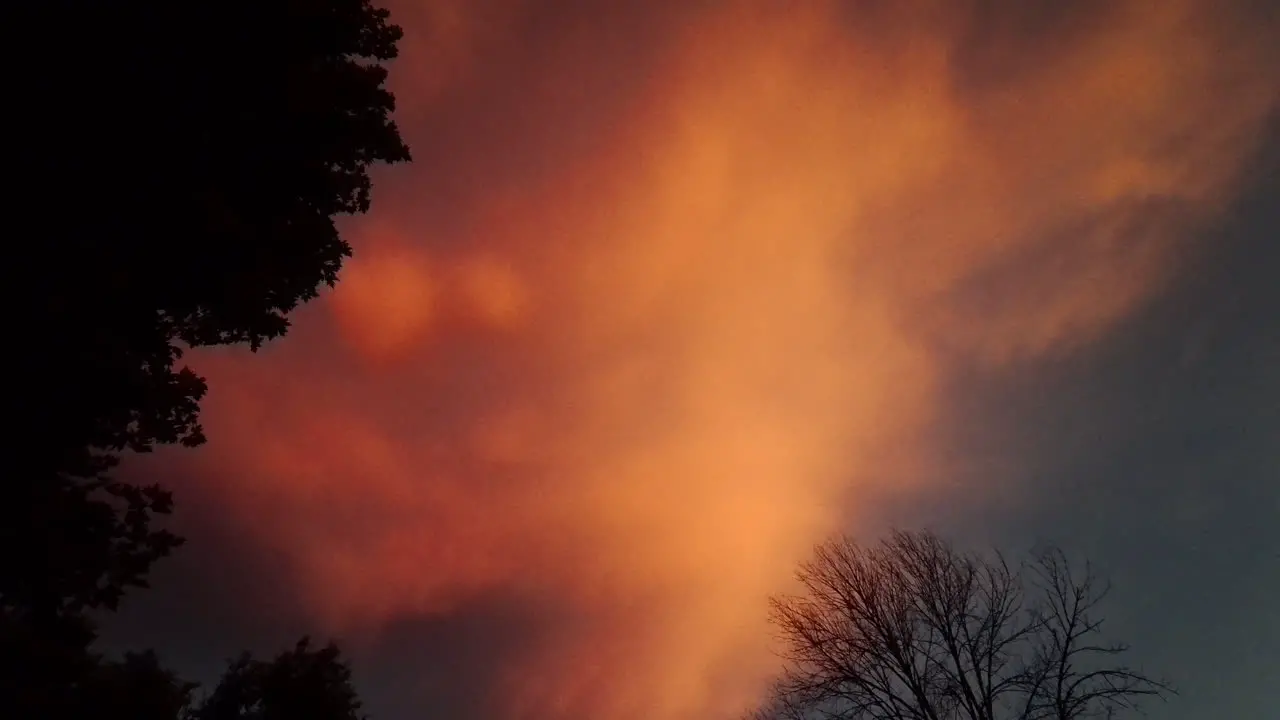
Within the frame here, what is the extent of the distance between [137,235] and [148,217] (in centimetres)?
21

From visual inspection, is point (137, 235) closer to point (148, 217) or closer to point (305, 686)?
point (148, 217)

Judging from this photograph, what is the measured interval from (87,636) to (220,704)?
8.06m

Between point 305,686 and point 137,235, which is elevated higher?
point 137,235

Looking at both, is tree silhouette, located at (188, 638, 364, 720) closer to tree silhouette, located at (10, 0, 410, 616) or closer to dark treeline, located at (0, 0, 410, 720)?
dark treeline, located at (0, 0, 410, 720)

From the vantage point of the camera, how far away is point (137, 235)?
5.86m

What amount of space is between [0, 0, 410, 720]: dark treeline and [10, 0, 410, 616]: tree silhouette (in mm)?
17

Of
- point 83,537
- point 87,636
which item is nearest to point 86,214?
point 83,537

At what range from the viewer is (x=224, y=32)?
6.15 m

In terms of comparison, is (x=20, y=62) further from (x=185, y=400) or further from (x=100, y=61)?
(x=185, y=400)

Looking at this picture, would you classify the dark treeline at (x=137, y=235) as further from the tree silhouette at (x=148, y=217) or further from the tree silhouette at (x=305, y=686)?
the tree silhouette at (x=305, y=686)

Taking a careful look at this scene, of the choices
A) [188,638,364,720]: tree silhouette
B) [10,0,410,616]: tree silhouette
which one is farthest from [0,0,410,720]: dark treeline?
[188,638,364,720]: tree silhouette

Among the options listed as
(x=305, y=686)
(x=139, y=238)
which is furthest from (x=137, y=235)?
(x=305, y=686)

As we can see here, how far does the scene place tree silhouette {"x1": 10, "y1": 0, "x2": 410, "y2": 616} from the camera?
5.34m

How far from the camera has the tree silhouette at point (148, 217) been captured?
5340mm
